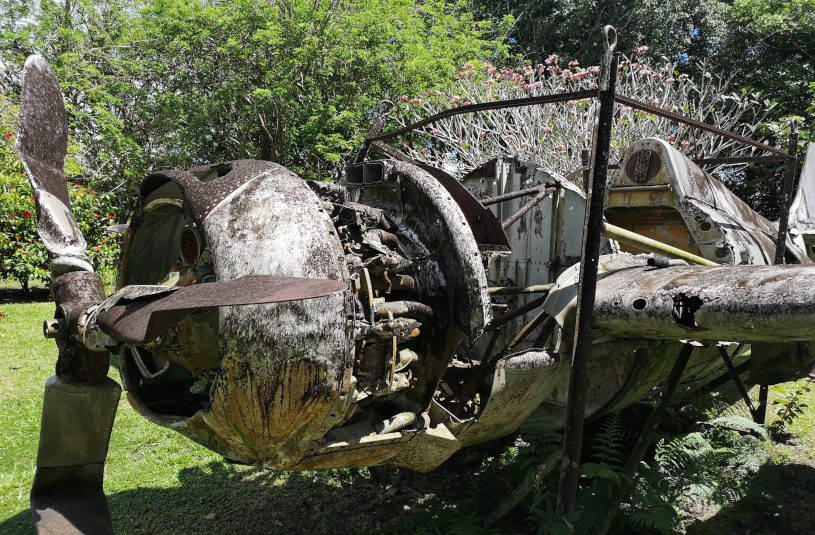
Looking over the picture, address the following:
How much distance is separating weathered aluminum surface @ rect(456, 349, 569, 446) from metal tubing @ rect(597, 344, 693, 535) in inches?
31.1

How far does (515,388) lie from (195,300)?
1.58m

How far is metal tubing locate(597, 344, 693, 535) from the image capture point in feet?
10.5

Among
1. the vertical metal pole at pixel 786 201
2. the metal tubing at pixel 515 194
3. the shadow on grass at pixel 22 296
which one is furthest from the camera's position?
the shadow on grass at pixel 22 296

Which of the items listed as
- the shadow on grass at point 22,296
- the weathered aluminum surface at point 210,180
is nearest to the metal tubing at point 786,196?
the weathered aluminum surface at point 210,180

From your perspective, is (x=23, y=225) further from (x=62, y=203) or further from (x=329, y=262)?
(x=329, y=262)

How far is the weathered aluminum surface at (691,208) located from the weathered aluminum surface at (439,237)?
236 centimetres

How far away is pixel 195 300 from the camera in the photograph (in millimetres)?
1711

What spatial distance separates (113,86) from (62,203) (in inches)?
525

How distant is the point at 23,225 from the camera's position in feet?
38.0

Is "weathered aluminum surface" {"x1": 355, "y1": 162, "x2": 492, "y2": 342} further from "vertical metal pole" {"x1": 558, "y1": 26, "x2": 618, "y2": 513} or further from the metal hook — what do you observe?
the metal hook

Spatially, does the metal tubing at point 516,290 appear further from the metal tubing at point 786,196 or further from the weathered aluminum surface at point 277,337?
the metal tubing at point 786,196

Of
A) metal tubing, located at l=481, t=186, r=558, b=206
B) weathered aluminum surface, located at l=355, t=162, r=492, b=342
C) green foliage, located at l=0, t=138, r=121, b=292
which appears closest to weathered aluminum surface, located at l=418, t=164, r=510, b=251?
metal tubing, located at l=481, t=186, r=558, b=206

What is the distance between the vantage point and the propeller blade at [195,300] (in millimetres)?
1584

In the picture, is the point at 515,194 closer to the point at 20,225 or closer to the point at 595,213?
the point at 595,213
